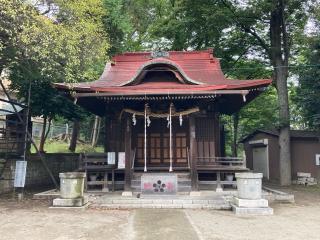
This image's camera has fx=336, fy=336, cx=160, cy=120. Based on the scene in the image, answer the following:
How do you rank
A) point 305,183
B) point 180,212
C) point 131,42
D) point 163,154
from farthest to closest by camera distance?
point 131,42 → point 305,183 → point 163,154 → point 180,212

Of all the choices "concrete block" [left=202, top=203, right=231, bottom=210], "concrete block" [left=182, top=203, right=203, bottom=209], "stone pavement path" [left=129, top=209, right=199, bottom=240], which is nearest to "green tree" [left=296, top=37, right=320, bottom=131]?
"concrete block" [left=202, top=203, right=231, bottom=210]

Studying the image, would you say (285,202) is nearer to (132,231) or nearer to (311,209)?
(311,209)

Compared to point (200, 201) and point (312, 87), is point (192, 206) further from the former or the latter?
point (312, 87)

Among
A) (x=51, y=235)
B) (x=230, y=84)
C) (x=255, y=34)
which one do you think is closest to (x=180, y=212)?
(x=51, y=235)

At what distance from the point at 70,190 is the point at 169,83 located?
6.07 m

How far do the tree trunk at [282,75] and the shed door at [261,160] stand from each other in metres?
3.97

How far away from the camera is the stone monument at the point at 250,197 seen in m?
10.4

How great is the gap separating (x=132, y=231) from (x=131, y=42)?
1924 cm

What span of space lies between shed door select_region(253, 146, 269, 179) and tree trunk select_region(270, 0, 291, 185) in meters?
3.97

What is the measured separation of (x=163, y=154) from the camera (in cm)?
1542

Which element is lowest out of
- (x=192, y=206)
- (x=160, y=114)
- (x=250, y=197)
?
(x=192, y=206)

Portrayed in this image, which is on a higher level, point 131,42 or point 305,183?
point 131,42

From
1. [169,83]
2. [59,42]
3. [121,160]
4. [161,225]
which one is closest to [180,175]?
[121,160]

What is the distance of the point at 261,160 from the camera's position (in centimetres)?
2408
